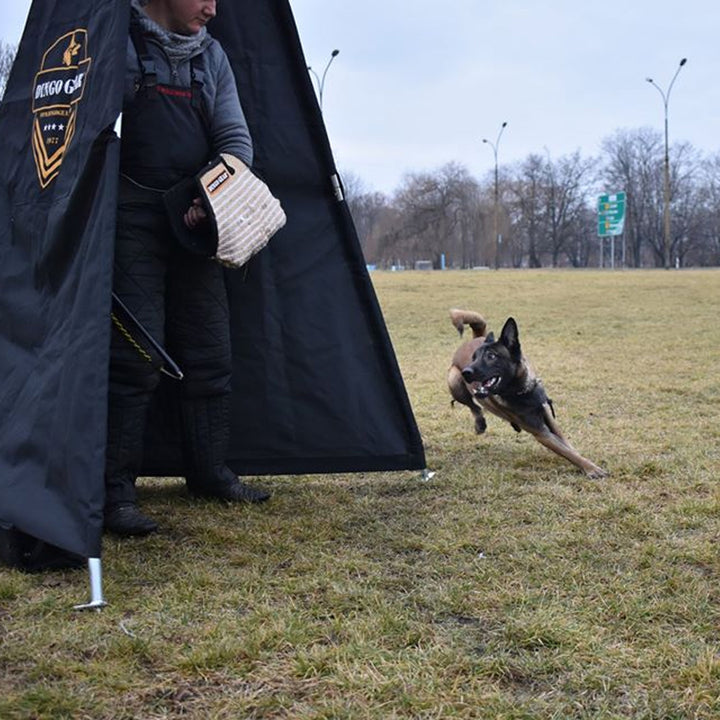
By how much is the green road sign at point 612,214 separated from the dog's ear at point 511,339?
57.1 metres

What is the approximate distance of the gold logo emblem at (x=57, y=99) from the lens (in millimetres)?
3219

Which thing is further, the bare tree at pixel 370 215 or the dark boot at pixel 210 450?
the bare tree at pixel 370 215

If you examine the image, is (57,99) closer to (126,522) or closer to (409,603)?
(126,522)

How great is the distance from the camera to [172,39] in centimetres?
347

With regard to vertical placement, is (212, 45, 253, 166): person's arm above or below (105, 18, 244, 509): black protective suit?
above

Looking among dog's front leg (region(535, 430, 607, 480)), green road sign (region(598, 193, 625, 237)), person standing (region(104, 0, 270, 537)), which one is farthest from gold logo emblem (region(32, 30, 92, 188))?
green road sign (region(598, 193, 625, 237))

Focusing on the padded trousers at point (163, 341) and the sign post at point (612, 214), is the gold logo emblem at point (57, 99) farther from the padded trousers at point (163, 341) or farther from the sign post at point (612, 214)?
the sign post at point (612, 214)

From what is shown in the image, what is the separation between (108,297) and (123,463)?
0.90 metres

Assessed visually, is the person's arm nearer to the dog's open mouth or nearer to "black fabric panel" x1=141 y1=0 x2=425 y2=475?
"black fabric panel" x1=141 y1=0 x2=425 y2=475

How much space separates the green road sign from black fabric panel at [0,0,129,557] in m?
59.4

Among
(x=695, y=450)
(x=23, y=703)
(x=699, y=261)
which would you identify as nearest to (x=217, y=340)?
(x=23, y=703)

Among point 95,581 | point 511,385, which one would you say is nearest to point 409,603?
point 95,581

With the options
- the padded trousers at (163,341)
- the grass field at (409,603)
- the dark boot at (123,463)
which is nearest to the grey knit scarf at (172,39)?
the padded trousers at (163,341)

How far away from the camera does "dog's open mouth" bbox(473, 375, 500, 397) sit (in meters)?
5.23
